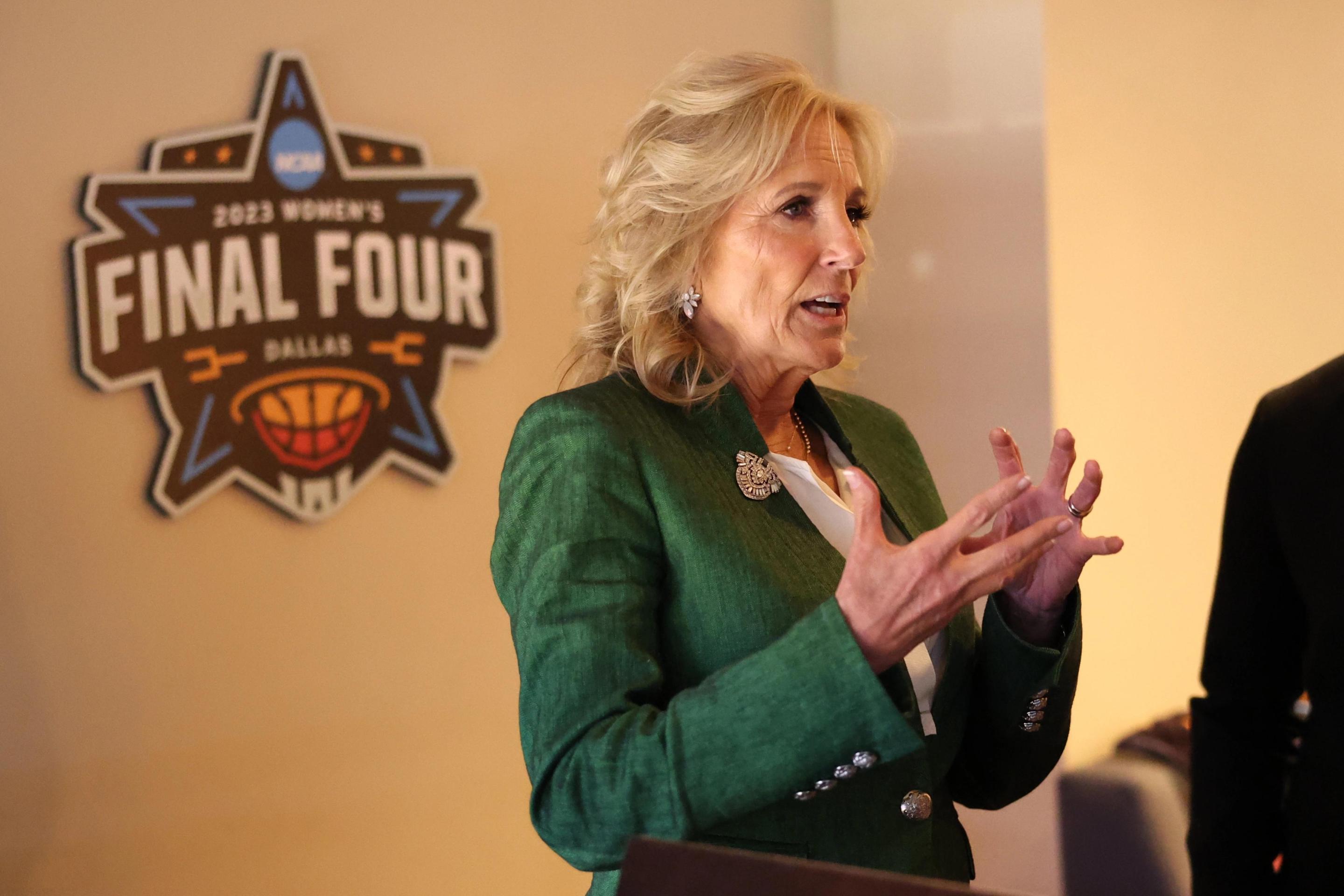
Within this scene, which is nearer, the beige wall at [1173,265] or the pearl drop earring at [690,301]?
the pearl drop earring at [690,301]

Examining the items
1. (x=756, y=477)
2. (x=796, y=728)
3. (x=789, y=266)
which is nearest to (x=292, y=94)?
(x=789, y=266)

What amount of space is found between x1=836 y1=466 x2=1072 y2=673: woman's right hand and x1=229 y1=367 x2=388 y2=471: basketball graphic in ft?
5.93

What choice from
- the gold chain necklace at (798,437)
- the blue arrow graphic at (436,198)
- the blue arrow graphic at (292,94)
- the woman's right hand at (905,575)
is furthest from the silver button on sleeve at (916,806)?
the blue arrow graphic at (292,94)

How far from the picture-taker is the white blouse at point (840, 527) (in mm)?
1494

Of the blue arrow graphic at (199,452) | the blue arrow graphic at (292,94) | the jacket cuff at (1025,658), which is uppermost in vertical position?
the blue arrow graphic at (292,94)

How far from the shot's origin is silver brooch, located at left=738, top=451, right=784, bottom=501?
1463 mm

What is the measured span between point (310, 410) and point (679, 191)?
140cm

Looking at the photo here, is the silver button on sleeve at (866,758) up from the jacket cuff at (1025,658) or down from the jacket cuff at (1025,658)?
up

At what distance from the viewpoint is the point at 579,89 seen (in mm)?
3094

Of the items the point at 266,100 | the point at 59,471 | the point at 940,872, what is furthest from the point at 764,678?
the point at 266,100

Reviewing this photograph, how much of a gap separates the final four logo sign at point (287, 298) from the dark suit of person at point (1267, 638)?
6.09 feet

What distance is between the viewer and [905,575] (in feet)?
3.74

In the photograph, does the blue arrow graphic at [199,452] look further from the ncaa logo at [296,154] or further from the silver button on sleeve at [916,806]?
the silver button on sleeve at [916,806]

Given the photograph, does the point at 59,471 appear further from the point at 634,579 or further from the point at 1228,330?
the point at 1228,330
